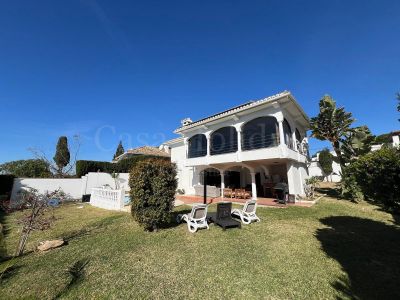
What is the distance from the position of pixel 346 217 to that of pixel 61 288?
13.0 meters

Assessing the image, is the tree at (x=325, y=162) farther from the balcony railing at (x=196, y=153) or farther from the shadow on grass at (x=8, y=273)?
the shadow on grass at (x=8, y=273)

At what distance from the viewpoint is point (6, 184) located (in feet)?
61.3

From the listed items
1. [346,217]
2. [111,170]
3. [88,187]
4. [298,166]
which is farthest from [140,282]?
[111,170]

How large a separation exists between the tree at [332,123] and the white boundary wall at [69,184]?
64.9ft

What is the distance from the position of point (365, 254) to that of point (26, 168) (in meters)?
48.8

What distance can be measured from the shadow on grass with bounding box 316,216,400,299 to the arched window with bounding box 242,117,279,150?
298 inches

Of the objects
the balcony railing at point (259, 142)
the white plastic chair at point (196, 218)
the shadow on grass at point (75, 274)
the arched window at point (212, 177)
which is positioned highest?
the balcony railing at point (259, 142)

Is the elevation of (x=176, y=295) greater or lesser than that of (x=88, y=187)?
lesser

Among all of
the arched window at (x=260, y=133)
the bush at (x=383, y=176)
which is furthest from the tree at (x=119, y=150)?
the bush at (x=383, y=176)

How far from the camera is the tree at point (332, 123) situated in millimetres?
18311

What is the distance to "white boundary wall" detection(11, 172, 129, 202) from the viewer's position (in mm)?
18691

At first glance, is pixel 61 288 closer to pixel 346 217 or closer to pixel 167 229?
pixel 167 229

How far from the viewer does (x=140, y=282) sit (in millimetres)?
4641

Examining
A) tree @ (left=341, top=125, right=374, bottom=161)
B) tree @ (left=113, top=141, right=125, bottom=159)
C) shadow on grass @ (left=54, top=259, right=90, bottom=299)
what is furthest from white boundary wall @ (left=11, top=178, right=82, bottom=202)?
tree @ (left=113, top=141, right=125, bottom=159)
